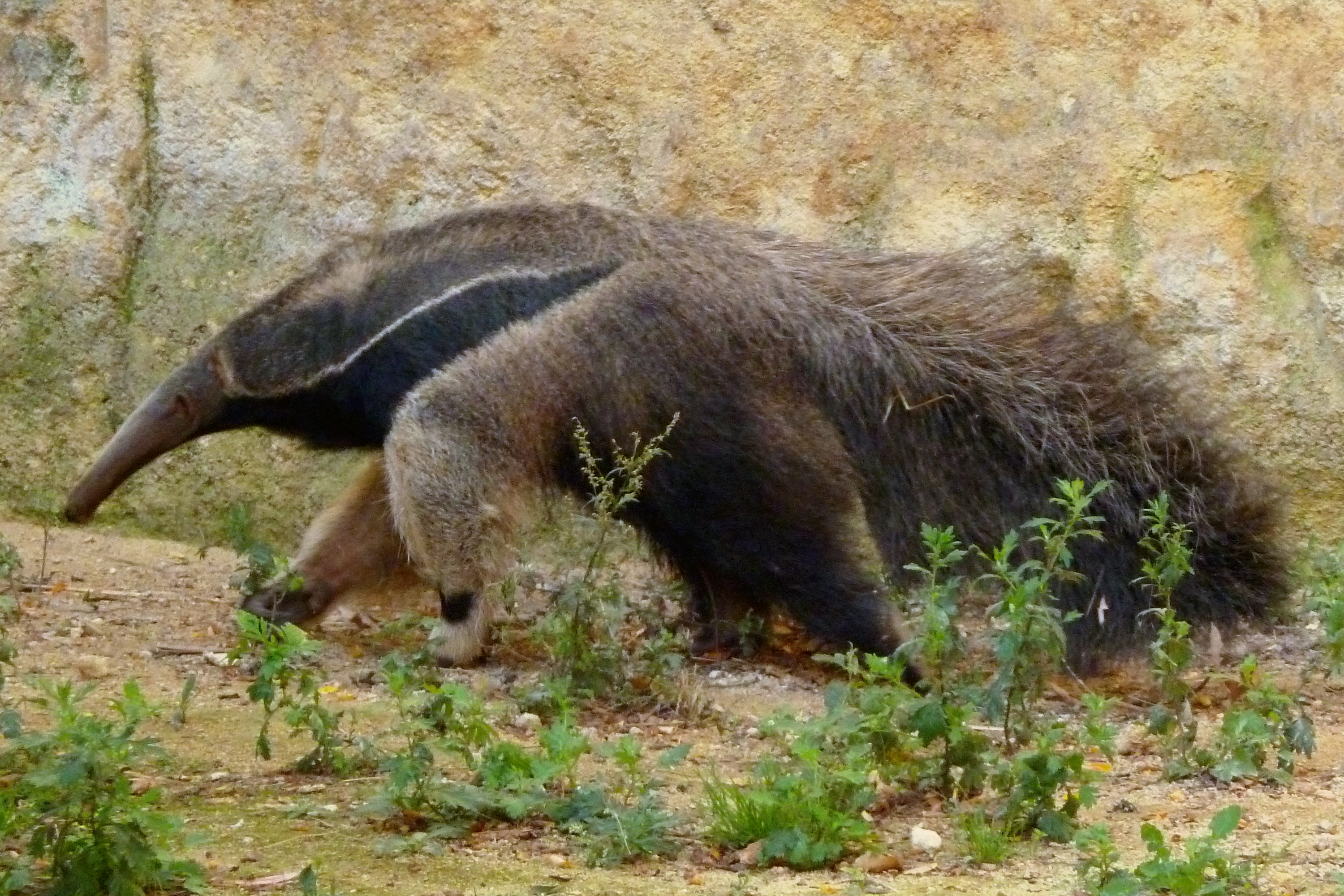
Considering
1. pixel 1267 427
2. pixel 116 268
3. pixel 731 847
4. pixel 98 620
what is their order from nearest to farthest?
pixel 731 847
pixel 98 620
pixel 1267 427
pixel 116 268

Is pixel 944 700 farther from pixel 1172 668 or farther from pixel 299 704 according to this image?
pixel 299 704

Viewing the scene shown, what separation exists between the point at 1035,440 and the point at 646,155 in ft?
8.40

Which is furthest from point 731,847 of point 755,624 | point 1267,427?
point 1267,427

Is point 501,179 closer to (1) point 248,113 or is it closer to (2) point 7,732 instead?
(1) point 248,113

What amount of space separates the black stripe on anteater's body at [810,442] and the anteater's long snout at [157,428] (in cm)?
98

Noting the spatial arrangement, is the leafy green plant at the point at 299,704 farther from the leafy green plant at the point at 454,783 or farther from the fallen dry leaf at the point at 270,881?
the fallen dry leaf at the point at 270,881

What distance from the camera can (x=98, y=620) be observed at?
6980mm

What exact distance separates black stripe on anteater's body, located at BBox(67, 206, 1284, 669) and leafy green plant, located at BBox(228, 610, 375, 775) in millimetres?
1854

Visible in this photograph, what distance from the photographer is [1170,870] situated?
3475mm

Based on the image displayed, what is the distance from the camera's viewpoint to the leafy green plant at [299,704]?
4.48 metres

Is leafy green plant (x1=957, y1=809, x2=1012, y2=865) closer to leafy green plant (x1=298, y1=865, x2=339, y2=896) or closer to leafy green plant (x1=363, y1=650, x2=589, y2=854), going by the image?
leafy green plant (x1=363, y1=650, x2=589, y2=854)

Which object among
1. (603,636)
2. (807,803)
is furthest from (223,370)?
(807,803)

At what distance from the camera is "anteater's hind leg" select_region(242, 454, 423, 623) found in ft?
24.0

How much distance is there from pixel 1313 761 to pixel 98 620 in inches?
167
